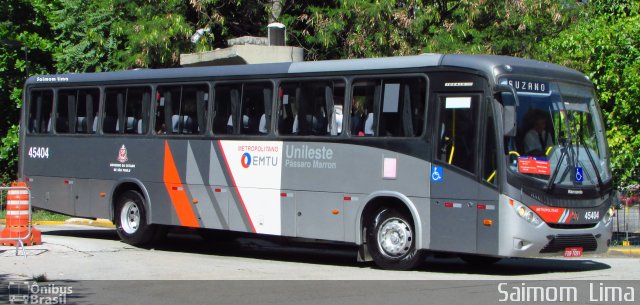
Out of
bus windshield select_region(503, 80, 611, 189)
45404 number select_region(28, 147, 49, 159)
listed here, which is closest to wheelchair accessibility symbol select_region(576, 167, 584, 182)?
bus windshield select_region(503, 80, 611, 189)

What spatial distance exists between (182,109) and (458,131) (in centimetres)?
606

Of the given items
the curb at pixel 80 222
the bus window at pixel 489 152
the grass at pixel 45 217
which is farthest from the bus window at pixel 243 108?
the grass at pixel 45 217

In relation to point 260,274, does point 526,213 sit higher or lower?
higher

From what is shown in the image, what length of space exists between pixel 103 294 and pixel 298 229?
4935 millimetres

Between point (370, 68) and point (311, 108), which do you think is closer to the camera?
point (370, 68)

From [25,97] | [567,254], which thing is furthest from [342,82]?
[25,97]

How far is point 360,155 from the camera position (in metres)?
15.4

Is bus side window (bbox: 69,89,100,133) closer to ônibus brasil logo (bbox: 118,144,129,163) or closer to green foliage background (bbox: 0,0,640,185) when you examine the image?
ônibus brasil logo (bbox: 118,144,129,163)

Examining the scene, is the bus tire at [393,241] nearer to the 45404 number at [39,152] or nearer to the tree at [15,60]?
the 45404 number at [39,152]

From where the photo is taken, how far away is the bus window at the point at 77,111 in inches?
781

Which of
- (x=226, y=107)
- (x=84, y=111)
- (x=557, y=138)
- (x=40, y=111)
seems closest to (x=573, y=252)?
(x=557, y=138)

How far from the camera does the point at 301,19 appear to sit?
27.6 meters

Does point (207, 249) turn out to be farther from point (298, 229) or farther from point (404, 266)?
point (404, 266)

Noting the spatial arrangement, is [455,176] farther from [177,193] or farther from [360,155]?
[177,193]
